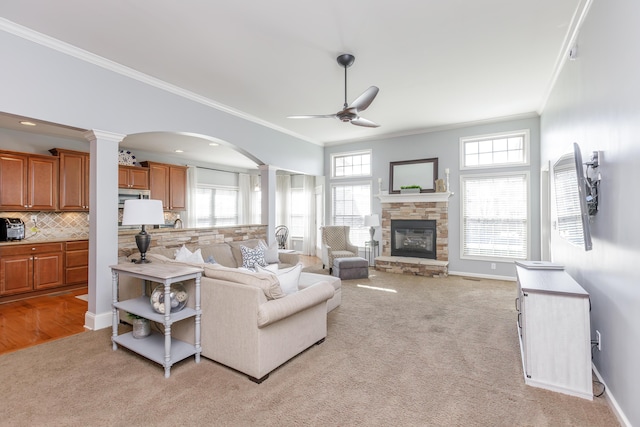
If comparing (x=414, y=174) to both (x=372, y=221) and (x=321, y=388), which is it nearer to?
(x=372, y=221)

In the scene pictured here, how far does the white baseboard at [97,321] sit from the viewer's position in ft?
11.3

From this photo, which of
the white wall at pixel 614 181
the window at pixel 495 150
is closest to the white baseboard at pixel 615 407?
the white wall at pixel 614 181

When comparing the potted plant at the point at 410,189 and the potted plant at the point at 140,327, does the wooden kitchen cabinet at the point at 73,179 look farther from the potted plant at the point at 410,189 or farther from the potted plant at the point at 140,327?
the potted plant at the point at 410,189

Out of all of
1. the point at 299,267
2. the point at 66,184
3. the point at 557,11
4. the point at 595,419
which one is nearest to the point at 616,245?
the point at 595,419

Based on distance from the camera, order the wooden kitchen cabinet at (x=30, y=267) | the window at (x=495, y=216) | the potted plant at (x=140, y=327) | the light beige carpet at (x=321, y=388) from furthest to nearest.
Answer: the window at (x=495, y=216)
the wooden kitchen cabinet at (x=30, y=267)
the potted plant at (x=140, y=327)
the light beige carpet at (x=321, y=388)

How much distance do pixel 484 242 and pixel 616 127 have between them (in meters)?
4.47

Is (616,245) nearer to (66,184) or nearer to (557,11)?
(557,11)

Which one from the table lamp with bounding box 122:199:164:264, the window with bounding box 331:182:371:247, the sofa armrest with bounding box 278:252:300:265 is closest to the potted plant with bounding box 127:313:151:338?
the table lamp with bounding box 122:199:164:264

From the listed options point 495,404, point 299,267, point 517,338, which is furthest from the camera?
point 517,338

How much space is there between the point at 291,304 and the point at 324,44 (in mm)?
2642

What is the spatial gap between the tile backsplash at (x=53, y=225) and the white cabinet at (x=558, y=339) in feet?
22.8

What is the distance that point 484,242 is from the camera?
6105mm

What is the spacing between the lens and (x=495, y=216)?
6000mm

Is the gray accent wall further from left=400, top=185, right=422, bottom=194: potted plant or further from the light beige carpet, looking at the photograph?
the light beige carpet
